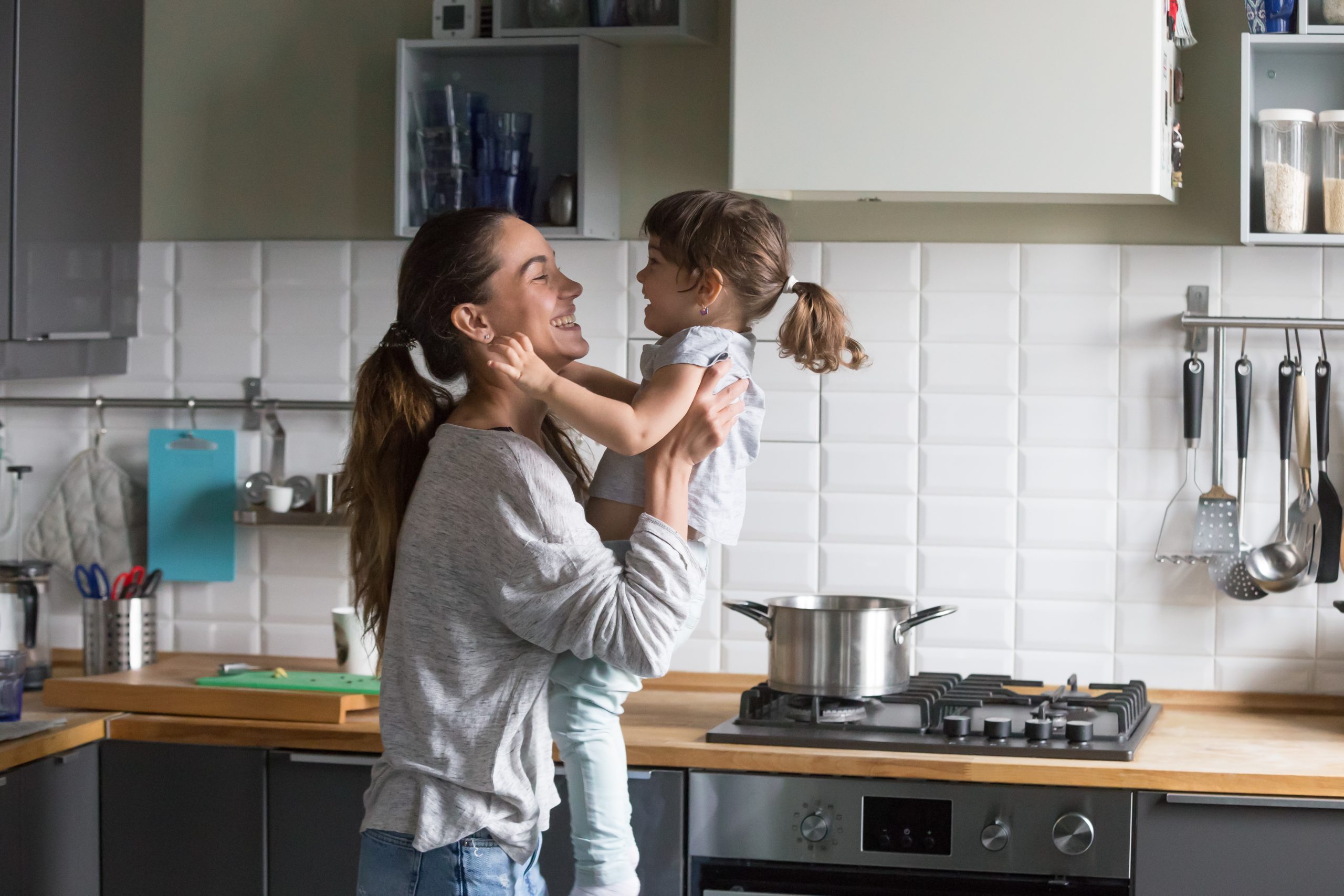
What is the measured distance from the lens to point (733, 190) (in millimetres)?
2230

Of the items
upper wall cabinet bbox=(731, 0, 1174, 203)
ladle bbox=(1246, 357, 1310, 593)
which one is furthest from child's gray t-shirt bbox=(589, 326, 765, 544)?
ladle bbox=(1246, 357, 1310, 593)

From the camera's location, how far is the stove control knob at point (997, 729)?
214cm

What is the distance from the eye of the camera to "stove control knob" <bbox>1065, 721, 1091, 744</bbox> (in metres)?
2.11

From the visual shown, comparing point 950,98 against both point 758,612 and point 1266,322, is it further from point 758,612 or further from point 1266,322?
point 758,612

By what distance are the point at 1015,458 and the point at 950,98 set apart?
744 millimetres

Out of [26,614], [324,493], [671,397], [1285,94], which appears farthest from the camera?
[324,493]

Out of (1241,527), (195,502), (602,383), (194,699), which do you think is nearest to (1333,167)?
(1241,527)

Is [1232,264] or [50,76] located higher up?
[50,76]

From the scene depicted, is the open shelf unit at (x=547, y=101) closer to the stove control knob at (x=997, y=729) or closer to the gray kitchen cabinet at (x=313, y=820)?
the gray kitchen cabinet at (x=313, y=820)

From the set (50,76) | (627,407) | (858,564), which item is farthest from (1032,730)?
(50,76)

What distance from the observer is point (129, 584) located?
270 cm

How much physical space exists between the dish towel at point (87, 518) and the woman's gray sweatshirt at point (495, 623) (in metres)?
1.59

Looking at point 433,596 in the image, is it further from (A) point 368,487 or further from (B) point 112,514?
(B) point 112,514

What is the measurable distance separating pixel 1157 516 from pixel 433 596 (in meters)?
1.64
